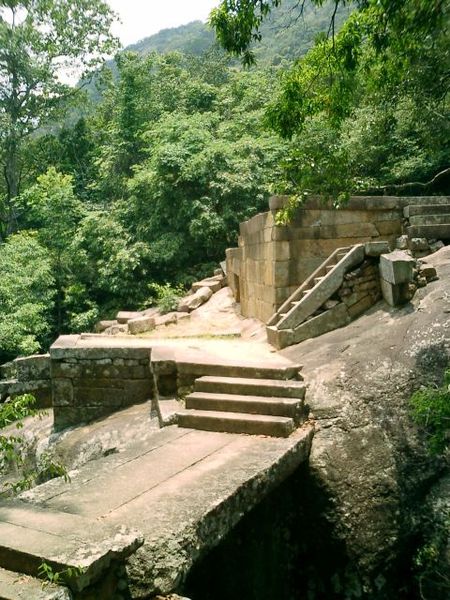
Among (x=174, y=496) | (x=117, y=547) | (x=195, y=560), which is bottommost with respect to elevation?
(x=195, y=560)

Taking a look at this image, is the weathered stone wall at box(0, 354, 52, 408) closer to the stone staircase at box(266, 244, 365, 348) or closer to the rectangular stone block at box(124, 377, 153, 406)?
the rectangular stone block at box(124, 377, 153, 406)

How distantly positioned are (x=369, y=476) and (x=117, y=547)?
2.76m

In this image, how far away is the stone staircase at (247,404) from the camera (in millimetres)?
4836

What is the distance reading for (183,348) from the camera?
713 centimetres

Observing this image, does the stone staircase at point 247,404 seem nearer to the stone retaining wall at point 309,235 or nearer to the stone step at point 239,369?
the stone step at point 239,369

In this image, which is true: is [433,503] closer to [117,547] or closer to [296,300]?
[117,547]

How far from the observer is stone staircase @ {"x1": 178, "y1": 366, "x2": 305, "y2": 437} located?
4.84 meters

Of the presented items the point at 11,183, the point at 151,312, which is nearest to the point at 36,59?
the point at 11,183

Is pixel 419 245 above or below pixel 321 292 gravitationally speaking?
above

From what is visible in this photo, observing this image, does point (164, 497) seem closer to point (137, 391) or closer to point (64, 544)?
point (64, 544)

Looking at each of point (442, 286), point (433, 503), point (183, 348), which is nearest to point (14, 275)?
point (183, 348)

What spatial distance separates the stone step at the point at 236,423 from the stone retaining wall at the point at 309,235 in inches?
161

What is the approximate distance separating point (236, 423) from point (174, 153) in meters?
11.7

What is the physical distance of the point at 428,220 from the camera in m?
9.15
